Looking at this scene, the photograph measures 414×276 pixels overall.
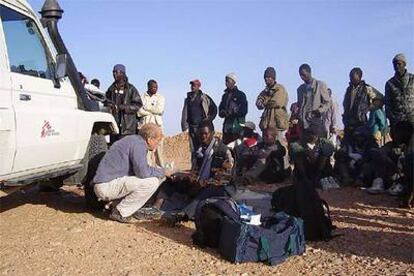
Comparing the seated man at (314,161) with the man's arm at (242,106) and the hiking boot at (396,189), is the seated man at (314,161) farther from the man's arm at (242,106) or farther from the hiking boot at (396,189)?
the man's arm at (242,106)

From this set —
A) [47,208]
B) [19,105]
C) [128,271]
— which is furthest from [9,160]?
[47,208]

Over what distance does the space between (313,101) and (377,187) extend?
6.86 ft

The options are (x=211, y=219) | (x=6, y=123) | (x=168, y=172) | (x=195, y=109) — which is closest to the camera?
(x=6, y=123)

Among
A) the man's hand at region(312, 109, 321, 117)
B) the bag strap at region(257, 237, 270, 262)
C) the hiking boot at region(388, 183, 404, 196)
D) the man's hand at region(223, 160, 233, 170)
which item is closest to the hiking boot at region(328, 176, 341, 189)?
the hiking boot at region(388, 183, 404, 196)

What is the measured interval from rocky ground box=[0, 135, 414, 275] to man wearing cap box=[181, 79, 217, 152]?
3286 millimetres

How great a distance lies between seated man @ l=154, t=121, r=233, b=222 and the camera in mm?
5645

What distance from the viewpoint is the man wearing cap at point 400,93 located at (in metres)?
7.38

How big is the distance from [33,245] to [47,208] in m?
1.68

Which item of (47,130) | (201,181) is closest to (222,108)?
(201,181)

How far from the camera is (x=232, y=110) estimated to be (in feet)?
29.5

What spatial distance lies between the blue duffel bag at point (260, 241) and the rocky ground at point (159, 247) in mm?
76

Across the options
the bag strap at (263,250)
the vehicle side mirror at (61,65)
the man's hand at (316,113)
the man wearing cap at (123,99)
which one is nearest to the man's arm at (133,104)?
the man wearing cap at (123,99)

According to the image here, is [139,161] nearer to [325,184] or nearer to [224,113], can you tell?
[325,184]

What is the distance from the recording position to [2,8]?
487 cm
